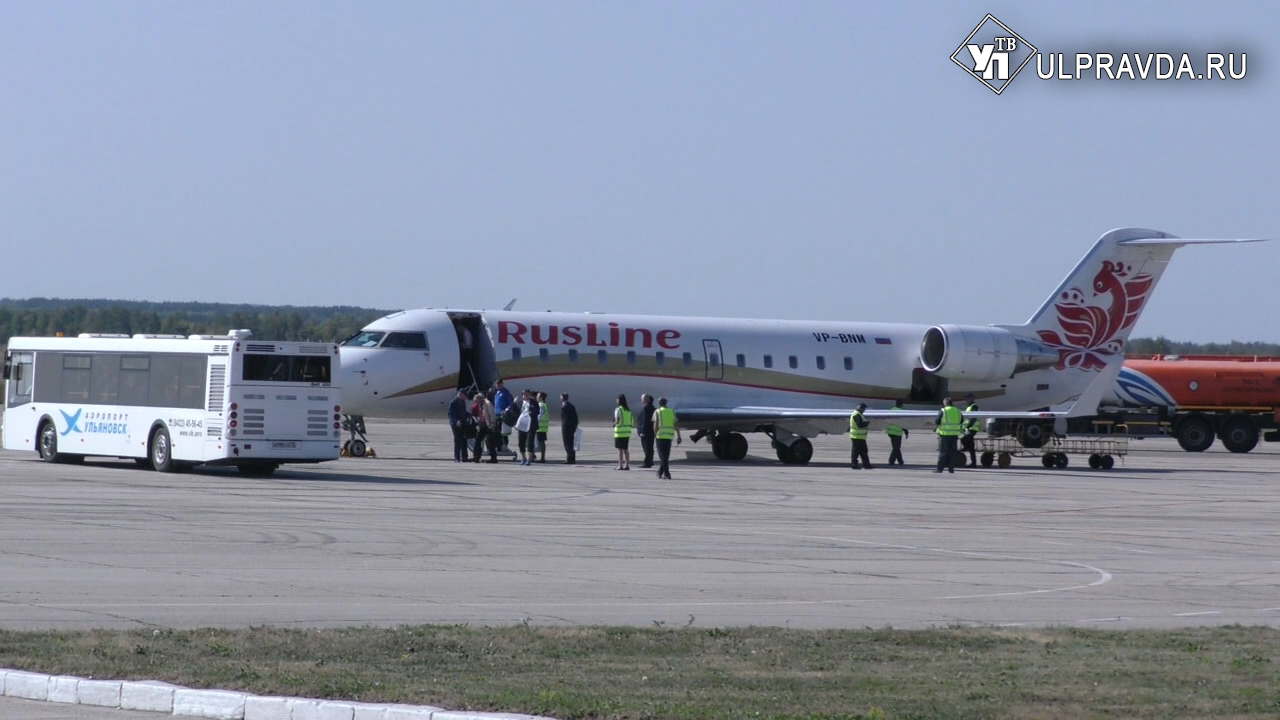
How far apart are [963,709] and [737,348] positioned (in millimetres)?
30067

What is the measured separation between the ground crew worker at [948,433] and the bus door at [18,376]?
18.9 meters

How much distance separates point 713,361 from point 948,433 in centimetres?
644

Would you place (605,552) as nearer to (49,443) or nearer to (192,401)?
(192,401)

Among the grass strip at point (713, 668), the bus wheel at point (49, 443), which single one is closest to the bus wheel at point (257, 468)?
the bus wheel at point (49, 443)

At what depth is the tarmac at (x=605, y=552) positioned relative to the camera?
12.0 m

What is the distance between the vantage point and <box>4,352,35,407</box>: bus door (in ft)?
101

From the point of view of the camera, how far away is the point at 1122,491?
2889 cm

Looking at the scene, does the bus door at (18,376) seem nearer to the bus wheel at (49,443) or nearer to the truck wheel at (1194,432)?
the bus wheel at (49,443)

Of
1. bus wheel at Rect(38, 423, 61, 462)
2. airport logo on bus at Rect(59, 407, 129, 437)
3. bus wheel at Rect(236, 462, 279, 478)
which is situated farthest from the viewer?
bus wheel at Rect(38, 423, 61, 462)

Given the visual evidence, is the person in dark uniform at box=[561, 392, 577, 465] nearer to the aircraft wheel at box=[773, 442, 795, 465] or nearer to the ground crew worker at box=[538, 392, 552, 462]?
the ground crew worker at box=[538, 392, 552, 462]

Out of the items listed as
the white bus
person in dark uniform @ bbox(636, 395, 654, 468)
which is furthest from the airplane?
the white bus

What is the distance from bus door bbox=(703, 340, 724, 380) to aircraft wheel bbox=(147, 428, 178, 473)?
13.9 metres

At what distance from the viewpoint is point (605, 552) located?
16.3 metres

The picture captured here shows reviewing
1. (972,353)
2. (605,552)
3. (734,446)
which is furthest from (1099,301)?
(605,552)
